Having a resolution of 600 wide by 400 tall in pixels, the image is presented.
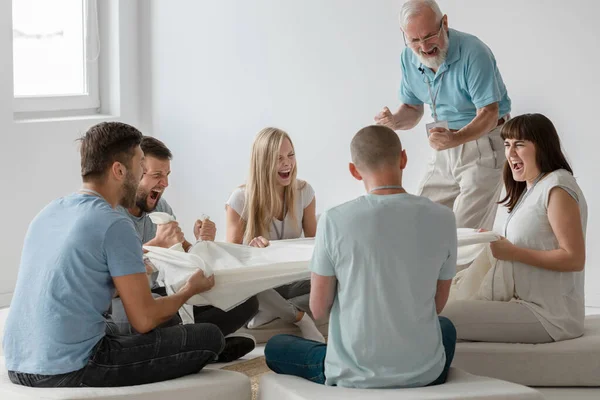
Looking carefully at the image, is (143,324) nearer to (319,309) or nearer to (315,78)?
(319,309)

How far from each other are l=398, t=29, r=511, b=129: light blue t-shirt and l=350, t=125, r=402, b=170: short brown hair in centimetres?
159

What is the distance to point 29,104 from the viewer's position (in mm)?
5934

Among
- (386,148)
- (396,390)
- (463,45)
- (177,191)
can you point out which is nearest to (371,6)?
(463,45)

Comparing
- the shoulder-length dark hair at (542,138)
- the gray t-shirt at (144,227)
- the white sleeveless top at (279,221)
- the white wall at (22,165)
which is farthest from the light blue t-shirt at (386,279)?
the white wall at (22,165)

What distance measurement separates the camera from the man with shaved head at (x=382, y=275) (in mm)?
2553

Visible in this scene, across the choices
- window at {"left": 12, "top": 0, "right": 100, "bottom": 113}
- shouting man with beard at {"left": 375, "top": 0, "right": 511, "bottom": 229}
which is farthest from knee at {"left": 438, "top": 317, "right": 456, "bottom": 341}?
window at {"left": 12, "top": 0, "right": 100, "bottom": 113}

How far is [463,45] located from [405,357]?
202cm

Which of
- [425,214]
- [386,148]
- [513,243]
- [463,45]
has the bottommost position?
[513,243]

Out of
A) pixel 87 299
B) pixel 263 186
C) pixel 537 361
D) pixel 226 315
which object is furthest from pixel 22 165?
pixel 537 361

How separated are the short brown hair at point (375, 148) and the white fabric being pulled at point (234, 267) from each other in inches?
29.3

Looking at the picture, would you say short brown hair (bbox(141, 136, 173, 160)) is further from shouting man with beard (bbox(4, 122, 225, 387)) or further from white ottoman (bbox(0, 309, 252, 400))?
white ottoman (bbox(0, 309, 252, 400))

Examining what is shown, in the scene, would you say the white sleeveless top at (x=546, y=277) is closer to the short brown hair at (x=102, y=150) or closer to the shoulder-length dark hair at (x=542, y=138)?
the shoulder-length dark hair at (x=542, y=138)

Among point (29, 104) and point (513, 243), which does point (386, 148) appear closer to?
point (513, 243)

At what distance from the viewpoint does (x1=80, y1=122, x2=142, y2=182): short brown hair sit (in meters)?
2.80
